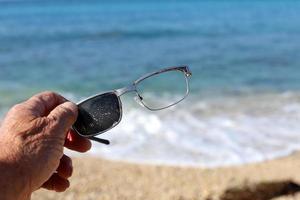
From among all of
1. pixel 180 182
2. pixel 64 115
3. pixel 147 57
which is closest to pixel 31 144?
pixel 64 115

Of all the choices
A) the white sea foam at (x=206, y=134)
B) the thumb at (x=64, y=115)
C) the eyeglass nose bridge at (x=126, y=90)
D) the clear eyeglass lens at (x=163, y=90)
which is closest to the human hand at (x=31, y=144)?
the thumb at (x=64, y=115)

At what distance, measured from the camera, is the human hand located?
127cm

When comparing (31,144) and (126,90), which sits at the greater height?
(126,90)

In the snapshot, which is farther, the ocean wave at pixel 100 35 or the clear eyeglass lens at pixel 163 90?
the ocean wave at pixel 100 35

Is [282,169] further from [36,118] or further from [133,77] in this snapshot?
[133,77]

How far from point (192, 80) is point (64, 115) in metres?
9.80

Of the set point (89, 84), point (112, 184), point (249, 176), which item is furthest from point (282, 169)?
point (89, 84)

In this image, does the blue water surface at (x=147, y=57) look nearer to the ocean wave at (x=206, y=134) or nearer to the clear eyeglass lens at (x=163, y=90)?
the clear eyeglass lens at (x=163, y=90)

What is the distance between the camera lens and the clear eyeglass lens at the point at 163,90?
9105 mm

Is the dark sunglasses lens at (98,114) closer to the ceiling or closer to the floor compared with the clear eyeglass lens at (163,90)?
closer to the floor

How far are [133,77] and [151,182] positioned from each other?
763 centimetres

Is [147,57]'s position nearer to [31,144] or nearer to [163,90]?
[163,90]

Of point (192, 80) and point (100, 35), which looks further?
point (100, 35)

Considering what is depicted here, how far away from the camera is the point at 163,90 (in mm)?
10023
